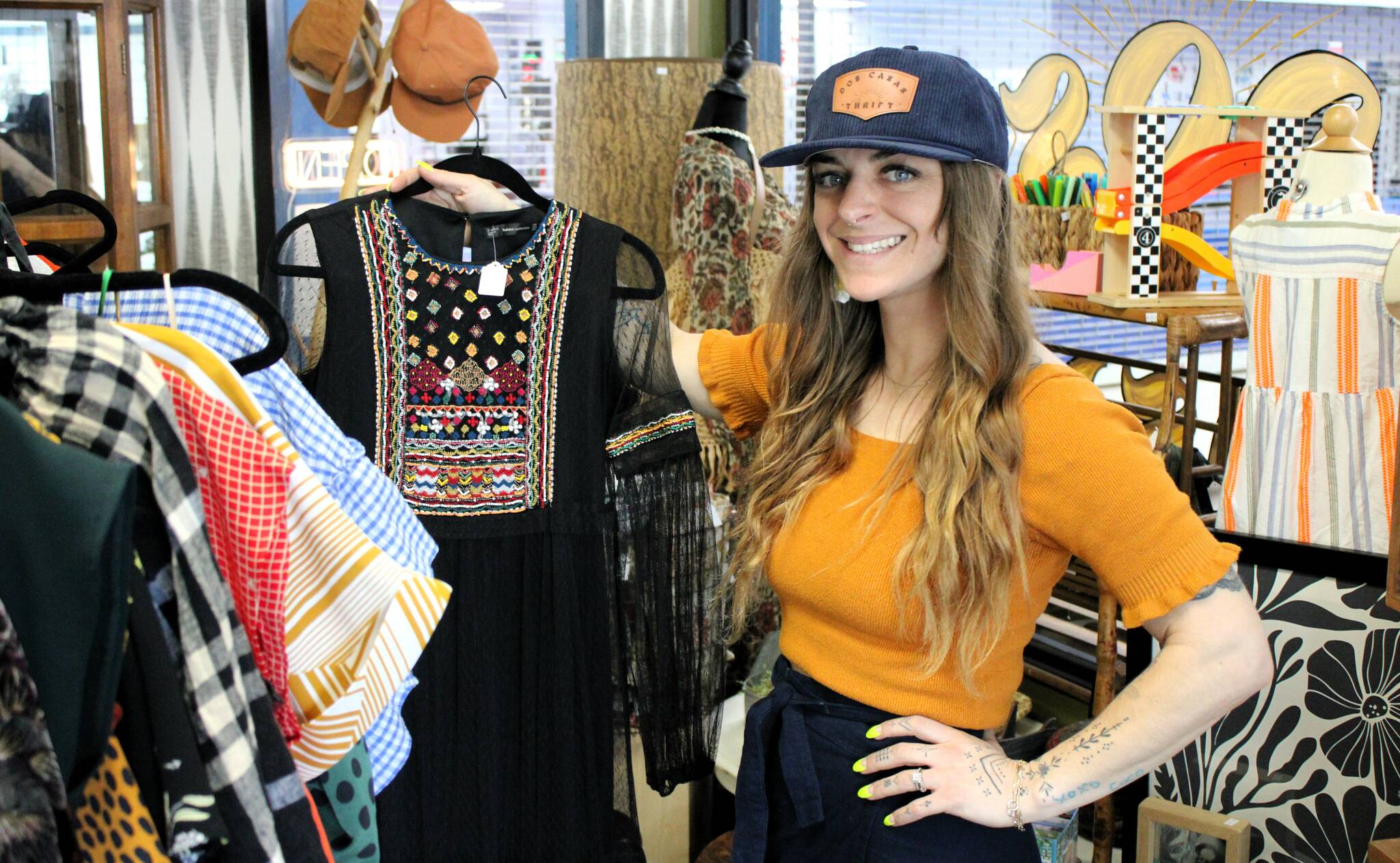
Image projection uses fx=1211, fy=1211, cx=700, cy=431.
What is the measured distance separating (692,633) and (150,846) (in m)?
1.25

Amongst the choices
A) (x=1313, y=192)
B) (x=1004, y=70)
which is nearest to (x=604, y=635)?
(x=1313, y=192)

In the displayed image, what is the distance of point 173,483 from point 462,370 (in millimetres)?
1023

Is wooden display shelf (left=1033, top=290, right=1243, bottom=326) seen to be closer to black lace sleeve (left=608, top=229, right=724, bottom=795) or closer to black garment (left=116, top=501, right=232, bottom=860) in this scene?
black lace sleeve (left=608, top=229, right=724, bottom=795)

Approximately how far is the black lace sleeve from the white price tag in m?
0.18

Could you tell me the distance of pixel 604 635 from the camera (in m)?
1.93

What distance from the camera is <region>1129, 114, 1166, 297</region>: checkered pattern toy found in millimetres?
2994

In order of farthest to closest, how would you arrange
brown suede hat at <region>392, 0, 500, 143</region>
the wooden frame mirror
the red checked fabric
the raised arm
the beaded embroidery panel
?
brown suede hat at <region>392, 0, 500, 143</region>, the wooden frame mirror, the raised arm, the beaded embroidery panel, the red checked fabric

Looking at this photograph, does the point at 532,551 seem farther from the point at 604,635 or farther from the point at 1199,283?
the point at 1199,283

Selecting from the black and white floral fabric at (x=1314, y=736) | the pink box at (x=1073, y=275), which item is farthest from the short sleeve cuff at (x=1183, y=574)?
the pink box at (x=1073, y=275)

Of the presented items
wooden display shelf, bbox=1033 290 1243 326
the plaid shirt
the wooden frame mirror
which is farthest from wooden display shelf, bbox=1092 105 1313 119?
the plaid shirt

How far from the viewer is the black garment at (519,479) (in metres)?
1.87

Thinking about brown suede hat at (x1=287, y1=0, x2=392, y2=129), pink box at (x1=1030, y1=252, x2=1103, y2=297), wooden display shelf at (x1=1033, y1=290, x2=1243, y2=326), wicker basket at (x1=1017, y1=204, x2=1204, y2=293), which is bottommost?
wooden display shelf at (x1=1033, y1=290, x2=1243, y2=326)

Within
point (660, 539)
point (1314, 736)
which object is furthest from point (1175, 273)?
point (660, 539)

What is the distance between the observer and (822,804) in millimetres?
1590
